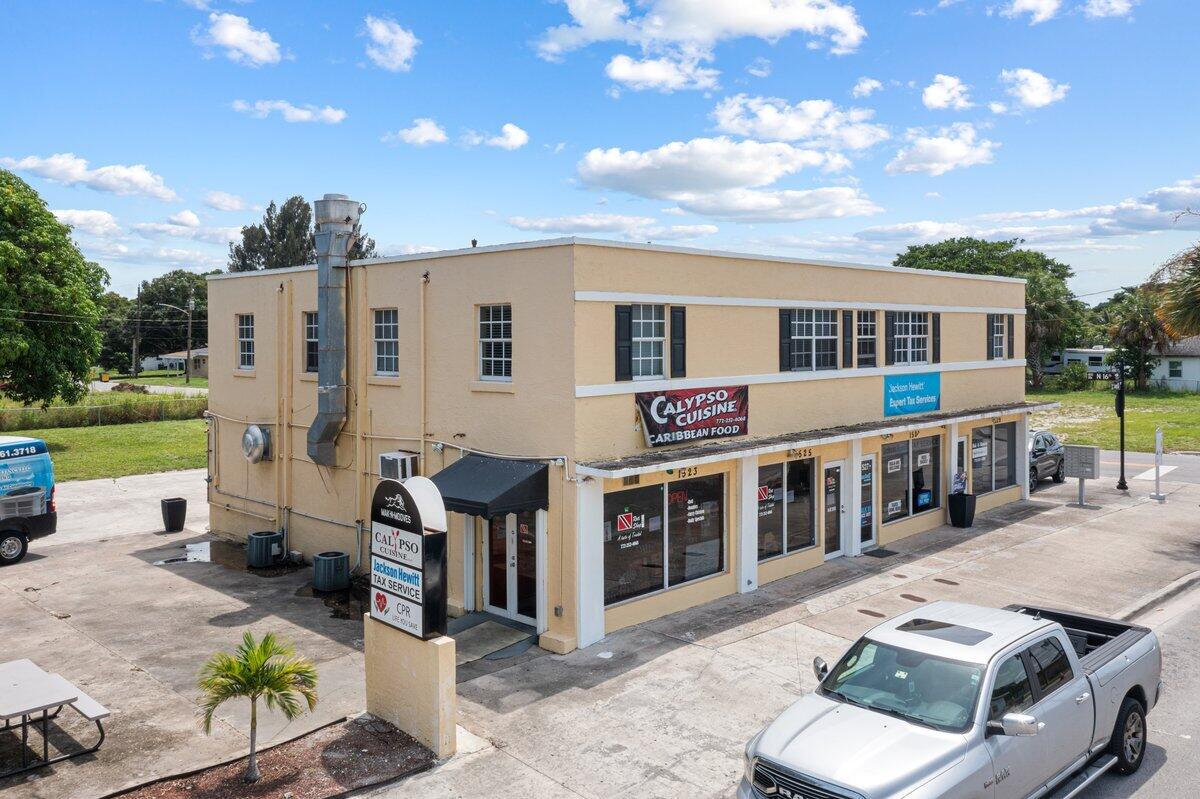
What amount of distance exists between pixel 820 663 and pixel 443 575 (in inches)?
165

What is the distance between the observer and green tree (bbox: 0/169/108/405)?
117 feet

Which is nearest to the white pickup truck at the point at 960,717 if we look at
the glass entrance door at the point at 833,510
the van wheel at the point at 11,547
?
the glass entrance door at the point at 833,510

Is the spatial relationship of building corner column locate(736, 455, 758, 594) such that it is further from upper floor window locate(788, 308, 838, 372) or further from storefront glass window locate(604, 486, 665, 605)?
upper floor window locate(788, 308, 838, 372)

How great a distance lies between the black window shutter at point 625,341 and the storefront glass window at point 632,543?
6.37 ft

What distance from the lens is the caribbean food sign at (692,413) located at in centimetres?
1403

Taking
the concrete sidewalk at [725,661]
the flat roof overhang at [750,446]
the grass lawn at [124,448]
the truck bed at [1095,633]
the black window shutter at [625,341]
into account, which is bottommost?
the concrete sidewalk at [725,661]

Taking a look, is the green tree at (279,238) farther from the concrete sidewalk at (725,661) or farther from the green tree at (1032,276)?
the concrete sidewalk at (725,661)

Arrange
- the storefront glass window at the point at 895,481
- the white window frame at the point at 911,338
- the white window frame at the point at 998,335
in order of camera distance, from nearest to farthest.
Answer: the storefront glass window at the point at 895,481, the white window frame at the point at 911,338, the white window frame at the point at 998,335

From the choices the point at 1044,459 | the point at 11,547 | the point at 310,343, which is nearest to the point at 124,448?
the point at 11,547

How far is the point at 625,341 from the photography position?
45.0 ft

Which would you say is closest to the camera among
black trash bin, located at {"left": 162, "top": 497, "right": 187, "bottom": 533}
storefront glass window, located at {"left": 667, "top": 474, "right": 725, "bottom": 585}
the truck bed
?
the truck bed

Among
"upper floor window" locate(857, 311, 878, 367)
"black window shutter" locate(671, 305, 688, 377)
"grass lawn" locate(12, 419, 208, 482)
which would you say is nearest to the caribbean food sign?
"black window shutter" locate(671, 305, 688, 377)

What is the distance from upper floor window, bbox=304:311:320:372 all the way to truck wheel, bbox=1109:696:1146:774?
1540 centimetres

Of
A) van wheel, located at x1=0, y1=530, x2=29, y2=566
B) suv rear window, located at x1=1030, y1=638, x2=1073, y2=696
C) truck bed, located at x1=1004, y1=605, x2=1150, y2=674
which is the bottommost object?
van wheel, located at x1=0, y1=530, x2=29, y2=566
